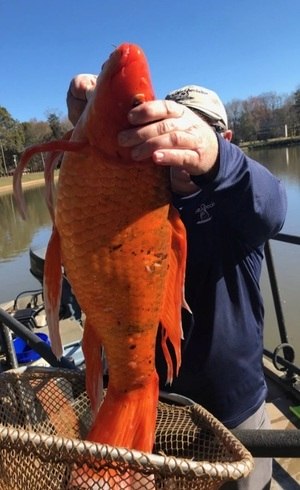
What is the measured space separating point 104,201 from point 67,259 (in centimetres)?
19

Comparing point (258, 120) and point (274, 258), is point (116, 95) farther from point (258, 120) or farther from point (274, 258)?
point (258, 120)

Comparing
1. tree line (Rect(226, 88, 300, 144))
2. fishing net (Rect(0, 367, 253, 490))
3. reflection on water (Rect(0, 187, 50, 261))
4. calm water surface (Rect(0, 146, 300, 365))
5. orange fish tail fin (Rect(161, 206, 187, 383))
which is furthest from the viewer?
tree line (Rect(226, 88, 300, 144))

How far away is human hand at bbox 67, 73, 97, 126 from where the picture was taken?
5.47 feet

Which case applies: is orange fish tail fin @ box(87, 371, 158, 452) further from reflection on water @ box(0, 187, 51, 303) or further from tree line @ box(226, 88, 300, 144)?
tree line @ box(226, 88, 300, 144)

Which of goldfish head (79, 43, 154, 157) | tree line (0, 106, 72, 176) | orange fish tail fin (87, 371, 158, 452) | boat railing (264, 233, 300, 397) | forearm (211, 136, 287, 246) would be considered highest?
tree line (0, 106, 72, 176)

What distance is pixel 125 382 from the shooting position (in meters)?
1.31

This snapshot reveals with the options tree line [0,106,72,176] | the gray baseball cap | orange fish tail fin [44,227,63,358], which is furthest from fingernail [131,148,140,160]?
tree line [0,106,72,176]

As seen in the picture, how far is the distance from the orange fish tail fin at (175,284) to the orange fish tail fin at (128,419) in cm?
16

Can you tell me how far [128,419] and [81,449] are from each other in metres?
0.39

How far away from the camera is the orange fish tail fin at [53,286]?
1266 mm

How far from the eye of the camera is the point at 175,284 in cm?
134

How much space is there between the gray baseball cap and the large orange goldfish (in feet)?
2.28

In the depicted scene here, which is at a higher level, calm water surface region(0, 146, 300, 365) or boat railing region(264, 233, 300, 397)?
boat railing region(264, 233, 300, 397)

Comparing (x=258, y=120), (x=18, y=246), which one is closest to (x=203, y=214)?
(x=18, y=246)
